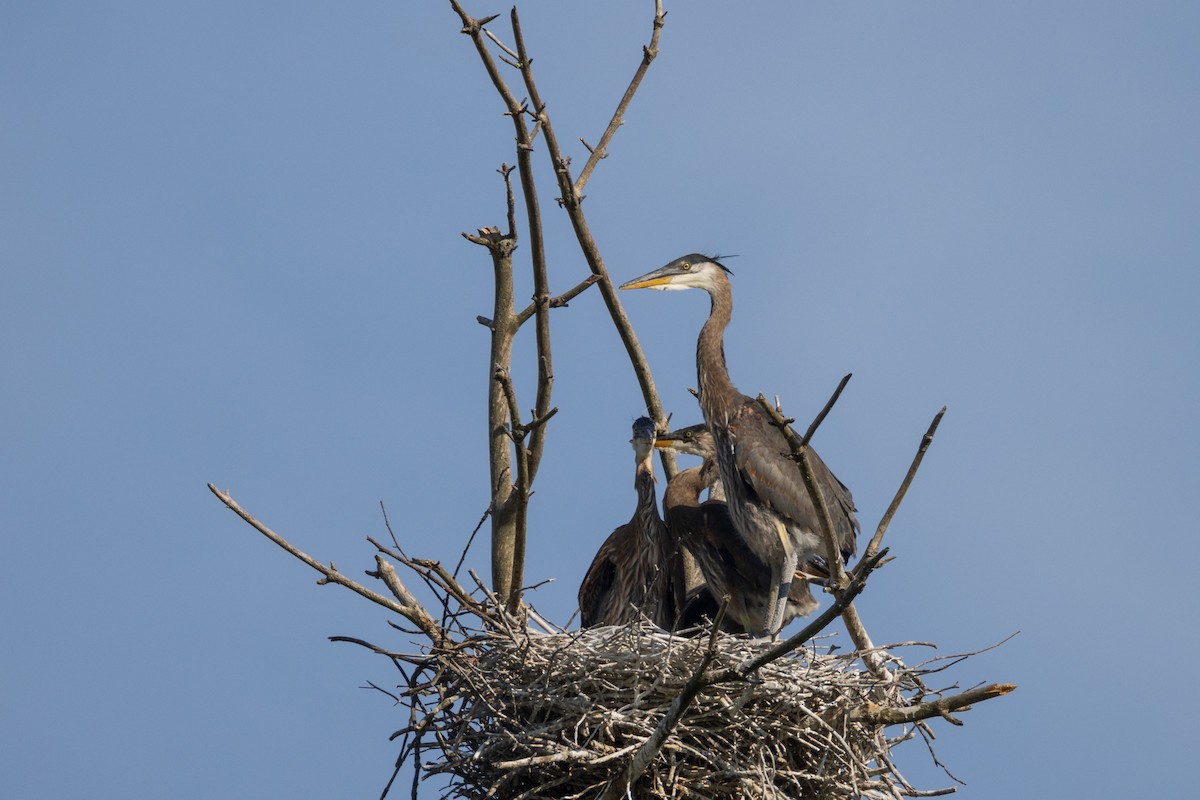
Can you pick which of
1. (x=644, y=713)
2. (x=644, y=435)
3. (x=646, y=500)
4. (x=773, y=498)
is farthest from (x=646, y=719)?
(x=644, y=435)

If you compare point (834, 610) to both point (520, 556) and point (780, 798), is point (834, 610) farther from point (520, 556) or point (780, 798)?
point (520, 556)

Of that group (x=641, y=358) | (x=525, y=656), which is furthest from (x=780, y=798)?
(x=641, y=358)

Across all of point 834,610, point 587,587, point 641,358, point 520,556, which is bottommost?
point 834,610

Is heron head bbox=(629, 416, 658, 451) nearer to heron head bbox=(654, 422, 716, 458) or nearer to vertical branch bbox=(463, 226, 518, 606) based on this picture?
heron head bbox=(654, 422, 716, 458)

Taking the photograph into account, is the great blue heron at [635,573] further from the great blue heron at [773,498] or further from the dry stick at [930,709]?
the dry stick at [930,709]

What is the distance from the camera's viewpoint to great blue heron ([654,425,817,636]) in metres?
7.39

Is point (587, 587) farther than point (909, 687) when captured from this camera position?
Yes

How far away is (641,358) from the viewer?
7.71 metres

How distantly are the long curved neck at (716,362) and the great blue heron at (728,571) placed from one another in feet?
0.81

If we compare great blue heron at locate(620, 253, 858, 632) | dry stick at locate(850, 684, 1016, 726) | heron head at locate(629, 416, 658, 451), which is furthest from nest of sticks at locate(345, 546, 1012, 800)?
heron head at locate(629, 416, 658, 451)

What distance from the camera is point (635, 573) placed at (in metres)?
7.38

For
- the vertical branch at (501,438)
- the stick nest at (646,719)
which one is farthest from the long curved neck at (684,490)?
the stick nest at (646,719)

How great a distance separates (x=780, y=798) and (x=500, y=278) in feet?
7.72

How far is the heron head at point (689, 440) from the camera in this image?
318 inches
